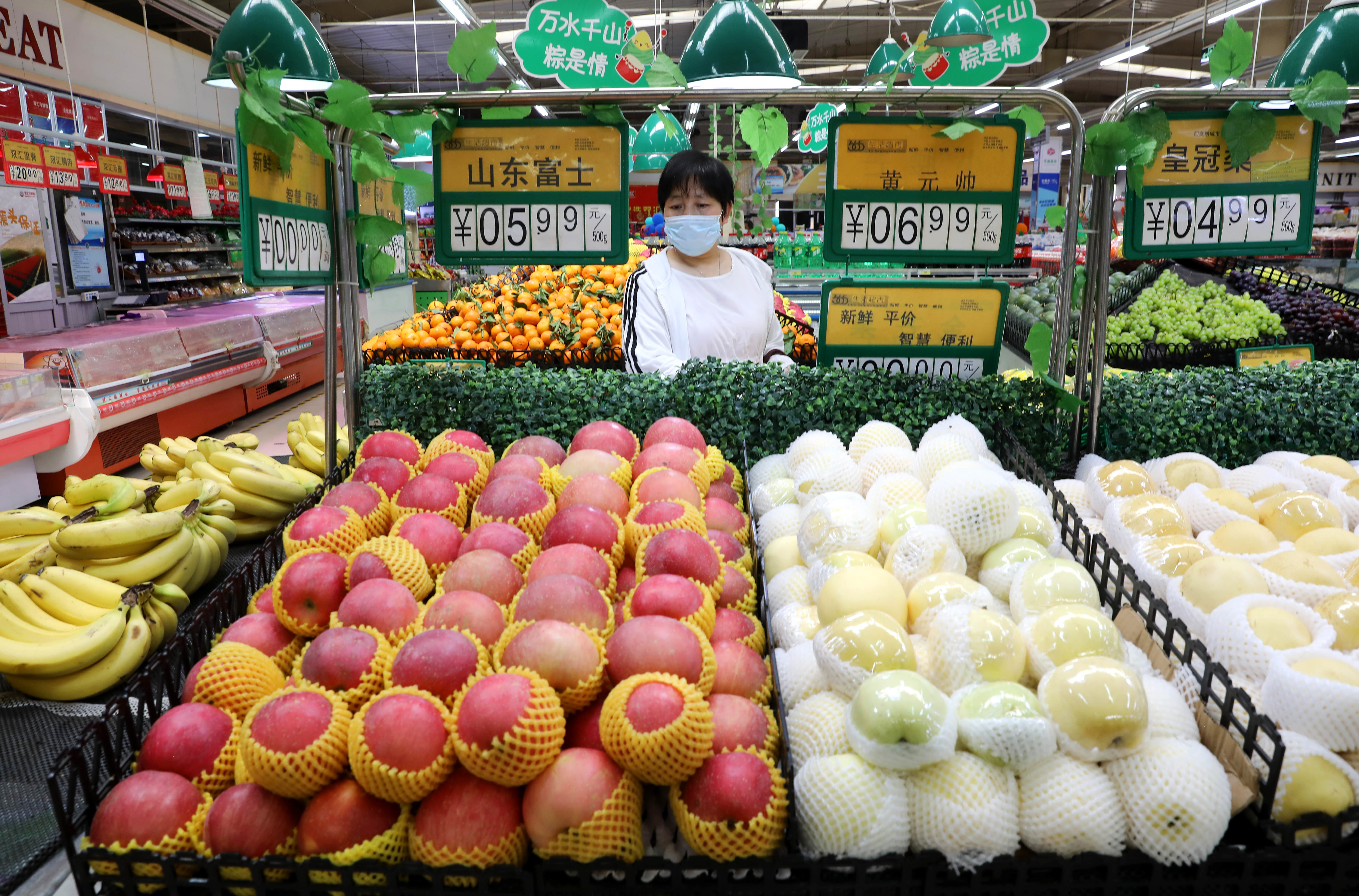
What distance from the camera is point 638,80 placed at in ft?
18.9

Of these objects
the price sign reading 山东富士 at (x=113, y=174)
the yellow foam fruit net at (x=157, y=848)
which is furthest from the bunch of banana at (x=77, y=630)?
the price sign reading 山东富士 at (x=113, y=174)

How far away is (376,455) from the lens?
2.06 metres

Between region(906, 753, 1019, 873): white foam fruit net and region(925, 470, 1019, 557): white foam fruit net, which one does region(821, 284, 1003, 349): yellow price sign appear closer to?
region(925, 470, 1019, 557): white foam fruit net

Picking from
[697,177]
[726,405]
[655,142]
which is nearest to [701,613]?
[726,405]

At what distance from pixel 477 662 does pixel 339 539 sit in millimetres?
536

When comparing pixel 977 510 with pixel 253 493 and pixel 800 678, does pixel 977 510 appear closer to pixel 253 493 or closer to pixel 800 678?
pixel 800 678

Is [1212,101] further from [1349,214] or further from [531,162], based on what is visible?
[1349,214]

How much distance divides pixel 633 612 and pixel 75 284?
382 inches

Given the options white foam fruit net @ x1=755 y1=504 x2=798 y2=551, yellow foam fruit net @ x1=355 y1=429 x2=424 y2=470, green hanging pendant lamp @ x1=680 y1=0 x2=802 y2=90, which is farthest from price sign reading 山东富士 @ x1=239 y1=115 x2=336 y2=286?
green hanging pendant lamp @ x1=680 y1=0 x2=802 y2=90

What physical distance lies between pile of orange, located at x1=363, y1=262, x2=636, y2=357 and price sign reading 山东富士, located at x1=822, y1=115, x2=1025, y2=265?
207 centimetres

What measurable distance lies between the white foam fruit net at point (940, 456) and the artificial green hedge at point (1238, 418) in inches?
30.5

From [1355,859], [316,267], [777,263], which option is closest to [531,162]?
[316,267]

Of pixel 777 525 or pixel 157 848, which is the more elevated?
pixel 777 525

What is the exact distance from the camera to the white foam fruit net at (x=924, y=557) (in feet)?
5.15
